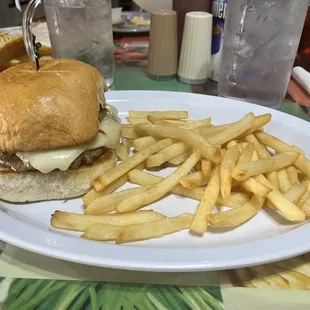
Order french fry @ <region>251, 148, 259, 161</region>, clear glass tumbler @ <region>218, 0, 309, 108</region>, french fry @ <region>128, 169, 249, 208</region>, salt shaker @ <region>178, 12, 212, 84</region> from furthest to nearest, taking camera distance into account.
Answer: salt shaker @ <region>178, 12, 212, 84</region> < clear glass tumbler @ <region>218, 0, 309, 108</region> < french fry @ <region>251, 148, 259, 161</region> < french fry @ <region>128, 169, 249, 208</region>

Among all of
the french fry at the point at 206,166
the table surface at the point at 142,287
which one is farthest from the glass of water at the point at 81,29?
the table surface at the point at 142,287

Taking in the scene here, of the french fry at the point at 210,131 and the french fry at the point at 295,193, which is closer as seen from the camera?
the french fry at the point at 295,193

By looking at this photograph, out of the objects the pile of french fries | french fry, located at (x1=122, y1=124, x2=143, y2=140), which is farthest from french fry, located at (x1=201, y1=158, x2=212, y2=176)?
french fry, located at (x1=122, y1=124, x2=143, y2=140)

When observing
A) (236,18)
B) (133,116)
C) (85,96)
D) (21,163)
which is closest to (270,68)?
(236,18)

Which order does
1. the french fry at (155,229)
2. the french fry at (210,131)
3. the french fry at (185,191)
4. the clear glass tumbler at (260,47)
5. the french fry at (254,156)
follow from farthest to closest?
the clear glass tumbler at (260,47)
the french fry at (210,131)
the french fry at (254,156)
the french fry at (185,191)
the french fry at (155,229)

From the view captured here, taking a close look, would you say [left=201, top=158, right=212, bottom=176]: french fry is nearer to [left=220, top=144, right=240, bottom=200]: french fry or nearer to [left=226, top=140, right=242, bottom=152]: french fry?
[left=220, top=144, right=240, bottom=200]: french fry

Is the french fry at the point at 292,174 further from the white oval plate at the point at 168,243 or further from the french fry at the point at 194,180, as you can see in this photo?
the french fry at the point at 194,180

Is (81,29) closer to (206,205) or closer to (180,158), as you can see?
(180,158)
